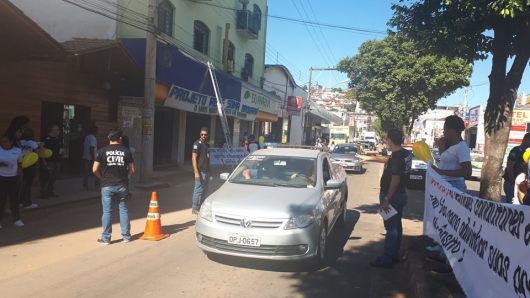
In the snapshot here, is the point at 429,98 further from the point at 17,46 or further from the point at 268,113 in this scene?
the point at 17,46

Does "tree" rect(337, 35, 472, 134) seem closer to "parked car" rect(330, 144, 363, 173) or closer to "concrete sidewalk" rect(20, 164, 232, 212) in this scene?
"parked car" rect(330, 144, 363, 173)

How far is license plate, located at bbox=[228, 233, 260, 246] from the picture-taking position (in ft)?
16.7

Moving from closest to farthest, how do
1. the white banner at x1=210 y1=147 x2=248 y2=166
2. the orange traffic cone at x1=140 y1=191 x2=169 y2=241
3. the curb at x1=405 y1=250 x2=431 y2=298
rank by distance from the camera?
the curb at x1=405 y1=250 x2=431 y2=298
the orange traffic cone at x1=140 y1=191 x2=169 y2=241
the white banner at x1=210 y1=147 x2=248 y2=166

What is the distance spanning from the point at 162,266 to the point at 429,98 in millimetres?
28900

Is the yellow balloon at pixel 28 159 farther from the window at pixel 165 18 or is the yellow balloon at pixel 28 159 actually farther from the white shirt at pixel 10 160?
the window at pixel 165 18

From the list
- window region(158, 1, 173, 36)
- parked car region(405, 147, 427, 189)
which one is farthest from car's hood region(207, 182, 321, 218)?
window region(158, 1, 173, 36)

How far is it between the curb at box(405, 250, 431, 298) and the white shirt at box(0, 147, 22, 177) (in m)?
6.30

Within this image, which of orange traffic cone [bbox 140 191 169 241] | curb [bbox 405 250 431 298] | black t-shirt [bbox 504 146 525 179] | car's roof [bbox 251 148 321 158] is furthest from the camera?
black t-shirt [bbox 504 146 525 179]

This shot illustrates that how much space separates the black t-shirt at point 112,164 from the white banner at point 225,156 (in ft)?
28.0

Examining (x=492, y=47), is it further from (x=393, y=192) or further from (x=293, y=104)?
(x=293, y=104)

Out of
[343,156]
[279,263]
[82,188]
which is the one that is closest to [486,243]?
[279,263]

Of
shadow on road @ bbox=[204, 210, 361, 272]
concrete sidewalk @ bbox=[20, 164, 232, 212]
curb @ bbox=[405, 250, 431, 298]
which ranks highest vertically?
curb @ bbox=[405, 250, 431, 298]

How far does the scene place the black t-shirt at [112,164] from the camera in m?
6.26

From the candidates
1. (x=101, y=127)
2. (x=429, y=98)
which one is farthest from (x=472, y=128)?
(x=101, y=127)
